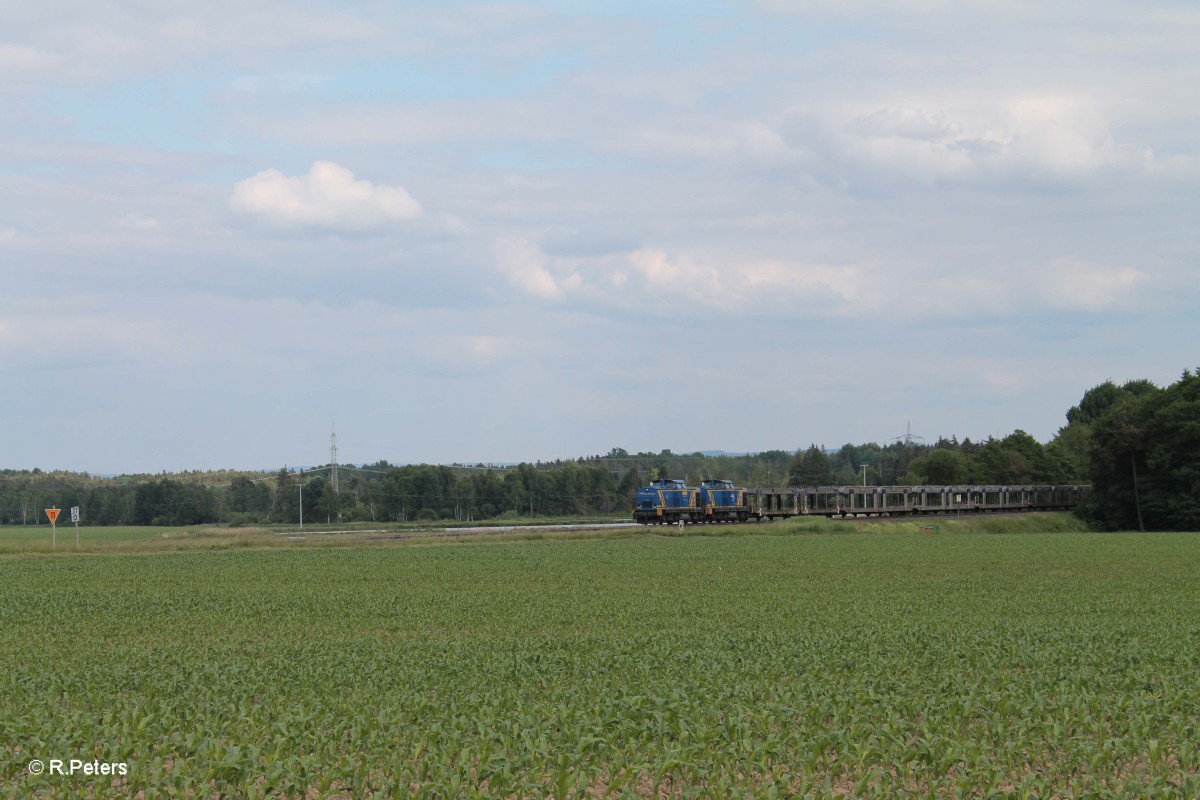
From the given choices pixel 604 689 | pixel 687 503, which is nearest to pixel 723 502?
pixel 687 503

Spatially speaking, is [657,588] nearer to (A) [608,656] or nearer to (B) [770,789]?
(A) [608,656]

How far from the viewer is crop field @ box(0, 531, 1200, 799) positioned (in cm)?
1209

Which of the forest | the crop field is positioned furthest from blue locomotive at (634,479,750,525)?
the crop field

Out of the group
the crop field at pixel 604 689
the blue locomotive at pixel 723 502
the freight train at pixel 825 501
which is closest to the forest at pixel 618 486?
the freight train at pixel 825 501

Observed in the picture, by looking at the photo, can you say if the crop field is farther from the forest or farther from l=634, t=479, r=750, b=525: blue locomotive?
the forest

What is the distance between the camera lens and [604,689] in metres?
16.7

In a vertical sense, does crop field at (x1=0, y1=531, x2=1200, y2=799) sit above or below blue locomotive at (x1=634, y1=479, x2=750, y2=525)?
below

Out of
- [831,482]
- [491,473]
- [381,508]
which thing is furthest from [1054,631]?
[831,482]

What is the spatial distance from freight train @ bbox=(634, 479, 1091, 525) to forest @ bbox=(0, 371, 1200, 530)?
725 centimetres

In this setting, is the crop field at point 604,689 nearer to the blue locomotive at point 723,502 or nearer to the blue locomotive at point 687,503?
the blue locomotive at point 687,503

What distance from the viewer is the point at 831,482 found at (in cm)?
18662

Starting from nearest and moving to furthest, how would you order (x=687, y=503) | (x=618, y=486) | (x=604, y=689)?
(x=604, y=689)
(x=687, y=503)
(x=618, y=486)

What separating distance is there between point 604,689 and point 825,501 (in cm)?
8167

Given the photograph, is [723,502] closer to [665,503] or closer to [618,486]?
[665,503]
